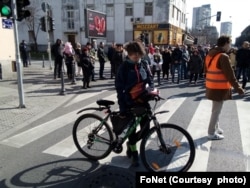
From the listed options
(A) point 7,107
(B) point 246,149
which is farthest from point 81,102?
(B) point 246,149

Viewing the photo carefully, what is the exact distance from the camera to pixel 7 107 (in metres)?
7.62

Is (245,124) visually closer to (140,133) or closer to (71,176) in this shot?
(140,133)

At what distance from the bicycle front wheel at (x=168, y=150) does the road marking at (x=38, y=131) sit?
99.4 inches

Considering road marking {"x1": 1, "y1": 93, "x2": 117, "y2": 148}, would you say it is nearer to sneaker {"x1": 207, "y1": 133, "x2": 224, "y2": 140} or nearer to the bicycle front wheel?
the bicycle front wheel

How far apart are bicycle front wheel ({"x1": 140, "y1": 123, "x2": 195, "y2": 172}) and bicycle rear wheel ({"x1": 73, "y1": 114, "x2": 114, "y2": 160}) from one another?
64 centimetres

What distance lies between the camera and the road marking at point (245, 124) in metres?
4.58

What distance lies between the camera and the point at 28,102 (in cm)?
834

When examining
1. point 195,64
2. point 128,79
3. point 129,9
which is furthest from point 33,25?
point 128,79

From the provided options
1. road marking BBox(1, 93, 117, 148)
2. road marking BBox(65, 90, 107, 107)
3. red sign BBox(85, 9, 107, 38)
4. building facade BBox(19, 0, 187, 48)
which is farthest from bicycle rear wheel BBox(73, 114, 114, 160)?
building facade BBox(19, 0, 187, 48)

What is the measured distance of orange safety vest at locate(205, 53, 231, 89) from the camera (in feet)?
15.8

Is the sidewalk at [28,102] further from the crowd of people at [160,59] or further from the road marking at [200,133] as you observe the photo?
the road marking at [200,133]

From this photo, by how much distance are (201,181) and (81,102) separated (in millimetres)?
5702

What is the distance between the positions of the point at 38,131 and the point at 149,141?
116 inches

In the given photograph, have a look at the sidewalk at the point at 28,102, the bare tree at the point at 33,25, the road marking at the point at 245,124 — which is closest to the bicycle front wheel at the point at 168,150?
the road marking at the point at 245,124
